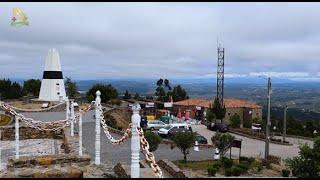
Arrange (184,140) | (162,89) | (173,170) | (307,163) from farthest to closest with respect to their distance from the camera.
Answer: (162,89)
(184,140)
(307,163)
(173,170)

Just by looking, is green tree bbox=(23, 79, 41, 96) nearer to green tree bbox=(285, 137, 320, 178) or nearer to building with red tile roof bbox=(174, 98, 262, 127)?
building with red tile roof bbox=(174, 98, 262, 127)

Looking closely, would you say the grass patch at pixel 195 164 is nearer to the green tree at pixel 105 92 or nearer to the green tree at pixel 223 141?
the green tree at pixel 223 141

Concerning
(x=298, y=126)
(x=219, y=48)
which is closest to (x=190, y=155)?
(x=298, y=126)

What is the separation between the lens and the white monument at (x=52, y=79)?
47.5m

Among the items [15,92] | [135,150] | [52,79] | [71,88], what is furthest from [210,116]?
[135,150]

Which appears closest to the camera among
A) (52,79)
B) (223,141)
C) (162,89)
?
(223,141)

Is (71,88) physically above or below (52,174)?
above

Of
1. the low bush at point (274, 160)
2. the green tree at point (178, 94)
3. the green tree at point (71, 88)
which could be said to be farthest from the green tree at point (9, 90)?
the low bush at point (274, 160)

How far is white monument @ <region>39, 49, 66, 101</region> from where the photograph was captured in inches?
1868

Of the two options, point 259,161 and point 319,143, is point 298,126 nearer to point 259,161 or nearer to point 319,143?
point 259,161

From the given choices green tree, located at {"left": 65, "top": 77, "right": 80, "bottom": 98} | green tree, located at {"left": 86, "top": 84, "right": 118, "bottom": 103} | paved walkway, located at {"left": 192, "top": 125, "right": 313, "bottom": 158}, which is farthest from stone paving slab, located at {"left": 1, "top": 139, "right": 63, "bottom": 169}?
green tree, located at {"left": 65, "top": 77, "right": 80, "bottom": 98}

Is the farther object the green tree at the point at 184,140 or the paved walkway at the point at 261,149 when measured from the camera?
the paved walkway at the point at 261,149

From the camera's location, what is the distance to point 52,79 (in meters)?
47.8

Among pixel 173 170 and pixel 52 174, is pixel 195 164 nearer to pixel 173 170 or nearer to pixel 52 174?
pixel 173 170
